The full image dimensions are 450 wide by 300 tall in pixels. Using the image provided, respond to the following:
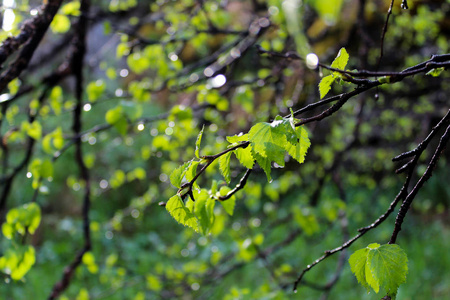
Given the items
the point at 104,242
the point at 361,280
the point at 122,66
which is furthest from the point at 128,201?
the point at 361,280

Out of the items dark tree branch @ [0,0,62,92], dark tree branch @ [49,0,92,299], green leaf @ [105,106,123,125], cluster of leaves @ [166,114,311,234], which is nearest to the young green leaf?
cluster of leaves @ [166,114,311,234]

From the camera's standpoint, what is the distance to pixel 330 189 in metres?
4.69

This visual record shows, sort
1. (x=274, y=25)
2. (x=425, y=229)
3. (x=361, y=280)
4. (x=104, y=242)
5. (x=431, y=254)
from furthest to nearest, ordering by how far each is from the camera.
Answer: (x=104, y=242) → (x=425, y=229) → (x=431, y=254) → (x=274, y=25) → (x=361, y=280)

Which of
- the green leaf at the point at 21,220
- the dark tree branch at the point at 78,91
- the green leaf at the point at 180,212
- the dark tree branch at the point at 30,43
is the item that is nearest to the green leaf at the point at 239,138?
the green leaf at the point at 180,212

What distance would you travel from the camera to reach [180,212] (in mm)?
669

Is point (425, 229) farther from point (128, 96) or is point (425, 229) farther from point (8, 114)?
point (8, 114)

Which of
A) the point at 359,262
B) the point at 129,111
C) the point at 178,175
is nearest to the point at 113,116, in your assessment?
the point at 129,111

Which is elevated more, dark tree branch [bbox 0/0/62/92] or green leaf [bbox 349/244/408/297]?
dark tree branch [bbox 0/0/62/92]

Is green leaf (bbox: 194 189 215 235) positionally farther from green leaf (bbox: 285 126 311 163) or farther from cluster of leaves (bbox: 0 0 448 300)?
green leaf (bbox: 285 126 311 163)

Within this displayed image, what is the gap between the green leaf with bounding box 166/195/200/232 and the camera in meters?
0.66

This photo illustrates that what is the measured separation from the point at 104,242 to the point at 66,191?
45.0 inches

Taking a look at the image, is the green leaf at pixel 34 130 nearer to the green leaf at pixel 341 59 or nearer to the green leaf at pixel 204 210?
the green leaf at pixel 204 210

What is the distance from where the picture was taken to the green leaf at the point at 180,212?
0.66 m

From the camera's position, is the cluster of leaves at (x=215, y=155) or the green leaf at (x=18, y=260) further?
the green leaf at (x=18, y=260)
